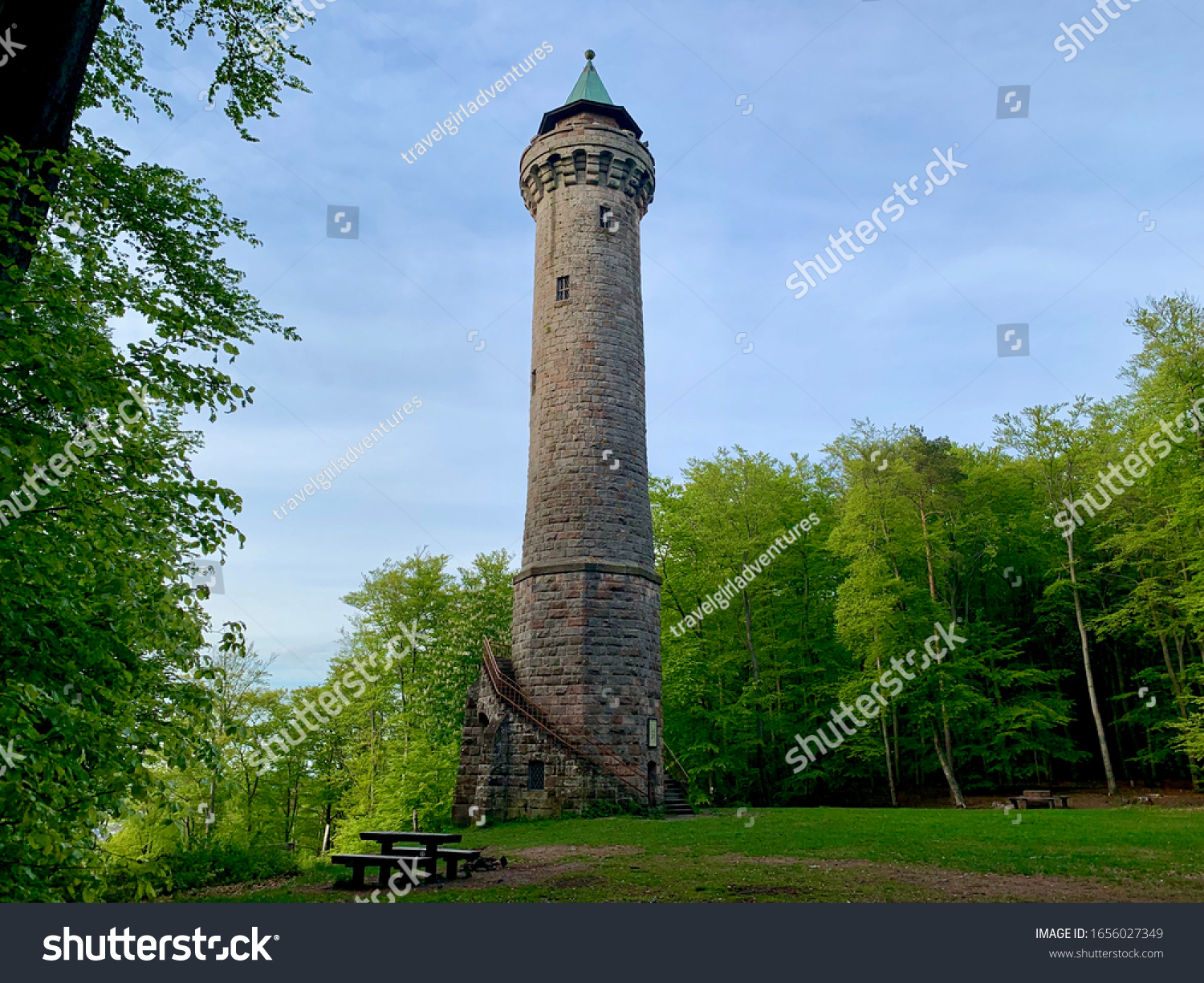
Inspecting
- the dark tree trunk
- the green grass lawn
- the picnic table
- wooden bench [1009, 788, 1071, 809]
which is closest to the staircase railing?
the green grass lawn

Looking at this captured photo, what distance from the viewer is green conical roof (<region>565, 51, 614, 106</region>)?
77.8 feet

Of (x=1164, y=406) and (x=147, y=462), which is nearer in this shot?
(x=147, y=462)

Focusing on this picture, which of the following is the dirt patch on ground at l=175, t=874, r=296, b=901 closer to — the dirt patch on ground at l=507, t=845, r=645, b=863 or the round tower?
the dirt patch on ground at l=507, t=845, r=645, b=863

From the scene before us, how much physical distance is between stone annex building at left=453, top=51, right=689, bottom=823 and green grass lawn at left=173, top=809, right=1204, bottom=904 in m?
2.98

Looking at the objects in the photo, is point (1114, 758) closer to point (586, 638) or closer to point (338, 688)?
point (586, 638)

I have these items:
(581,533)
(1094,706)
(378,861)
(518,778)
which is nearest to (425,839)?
(378,861)

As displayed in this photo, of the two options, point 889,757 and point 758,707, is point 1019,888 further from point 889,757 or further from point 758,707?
point 758,707

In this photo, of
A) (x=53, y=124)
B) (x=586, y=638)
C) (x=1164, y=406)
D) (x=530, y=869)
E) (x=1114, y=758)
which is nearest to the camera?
(x=53, y=124)

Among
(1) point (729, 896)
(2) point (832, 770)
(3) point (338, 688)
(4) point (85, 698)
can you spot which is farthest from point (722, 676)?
(4) point (85, 698)

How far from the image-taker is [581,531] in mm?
19969

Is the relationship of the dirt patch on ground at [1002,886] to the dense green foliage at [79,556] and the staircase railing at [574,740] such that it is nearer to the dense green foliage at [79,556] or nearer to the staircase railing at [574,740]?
the dense green foliage at [79,556]

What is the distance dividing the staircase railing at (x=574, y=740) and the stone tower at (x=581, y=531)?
0.12 feet

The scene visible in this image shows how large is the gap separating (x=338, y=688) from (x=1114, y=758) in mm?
31116

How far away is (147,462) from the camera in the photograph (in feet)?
17.5
